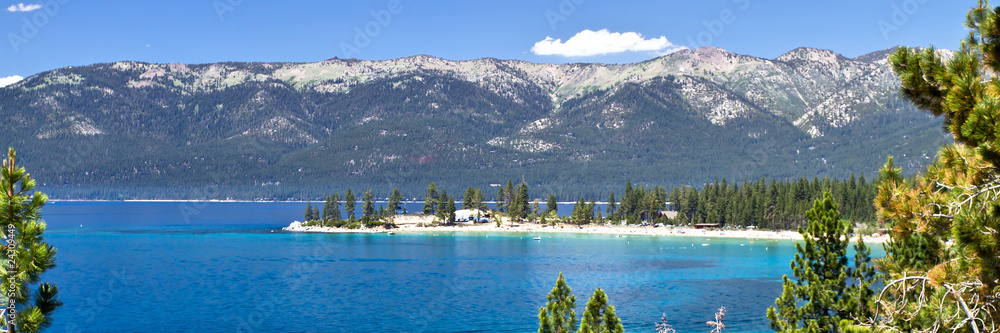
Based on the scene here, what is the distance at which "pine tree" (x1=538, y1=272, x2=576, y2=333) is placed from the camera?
89.9 ft

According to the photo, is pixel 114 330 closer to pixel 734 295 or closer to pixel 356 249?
pixel 734 295

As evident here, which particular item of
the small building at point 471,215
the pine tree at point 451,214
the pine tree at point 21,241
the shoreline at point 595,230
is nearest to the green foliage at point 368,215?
the shoreline at point 595,230

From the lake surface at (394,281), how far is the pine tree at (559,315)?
28.8 m

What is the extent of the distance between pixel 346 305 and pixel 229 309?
34.1ft

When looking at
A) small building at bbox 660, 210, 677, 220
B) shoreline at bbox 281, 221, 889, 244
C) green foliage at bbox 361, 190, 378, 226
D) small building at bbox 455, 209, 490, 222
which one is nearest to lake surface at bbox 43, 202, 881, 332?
shoreline at bbox 281, 221, 889, 244

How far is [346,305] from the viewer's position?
227ft

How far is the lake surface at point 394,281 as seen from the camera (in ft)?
201

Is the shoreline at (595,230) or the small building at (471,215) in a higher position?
the small building at (471,215)

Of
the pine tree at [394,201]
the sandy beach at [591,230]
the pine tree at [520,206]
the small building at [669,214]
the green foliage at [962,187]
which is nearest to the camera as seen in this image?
the green foliage at [962,187]

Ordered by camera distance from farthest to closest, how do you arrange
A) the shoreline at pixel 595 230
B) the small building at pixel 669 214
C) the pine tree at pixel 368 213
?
the small building at pixel 669 214 → the pine tree at pixel 368 213 → the shoreline at pixel 595 230

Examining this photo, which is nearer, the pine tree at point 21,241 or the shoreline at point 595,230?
the pine tree at point 21,241

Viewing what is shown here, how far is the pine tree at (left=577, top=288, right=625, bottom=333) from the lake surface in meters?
29.5

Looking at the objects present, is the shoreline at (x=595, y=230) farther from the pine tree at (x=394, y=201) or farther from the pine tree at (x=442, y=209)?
the pine tree at (x=394, y=201)

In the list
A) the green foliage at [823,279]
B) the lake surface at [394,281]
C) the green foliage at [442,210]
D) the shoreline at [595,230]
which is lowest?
the lake surface at [394,281]
